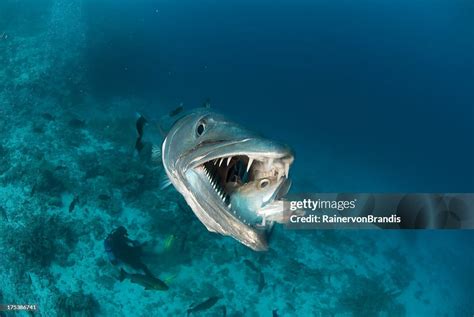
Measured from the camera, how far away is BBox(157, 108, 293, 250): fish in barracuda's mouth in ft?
7.23

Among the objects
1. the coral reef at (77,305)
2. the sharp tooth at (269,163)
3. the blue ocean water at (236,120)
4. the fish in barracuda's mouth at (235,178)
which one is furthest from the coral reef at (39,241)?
the sharp tooth at (269,163)

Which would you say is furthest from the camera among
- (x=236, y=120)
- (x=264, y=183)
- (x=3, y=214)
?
(x=3, y=214)

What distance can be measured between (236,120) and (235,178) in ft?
1.37

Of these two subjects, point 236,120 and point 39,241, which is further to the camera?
point 39,241

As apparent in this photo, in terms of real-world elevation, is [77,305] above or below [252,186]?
below

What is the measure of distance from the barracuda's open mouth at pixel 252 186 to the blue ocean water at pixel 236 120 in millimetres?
4133

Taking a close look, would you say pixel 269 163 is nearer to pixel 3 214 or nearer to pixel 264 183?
pixel 264 183

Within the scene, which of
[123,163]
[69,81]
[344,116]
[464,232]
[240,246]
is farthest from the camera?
[344,116]

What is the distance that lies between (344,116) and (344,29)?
1337 cm

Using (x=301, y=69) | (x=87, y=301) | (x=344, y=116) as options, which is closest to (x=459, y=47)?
(x=301, y=69)

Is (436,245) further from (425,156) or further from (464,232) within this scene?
(425,156)

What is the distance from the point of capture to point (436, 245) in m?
14.8

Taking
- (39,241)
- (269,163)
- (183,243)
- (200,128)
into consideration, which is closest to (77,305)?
(39,241)

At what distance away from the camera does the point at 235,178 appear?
2654 mm
